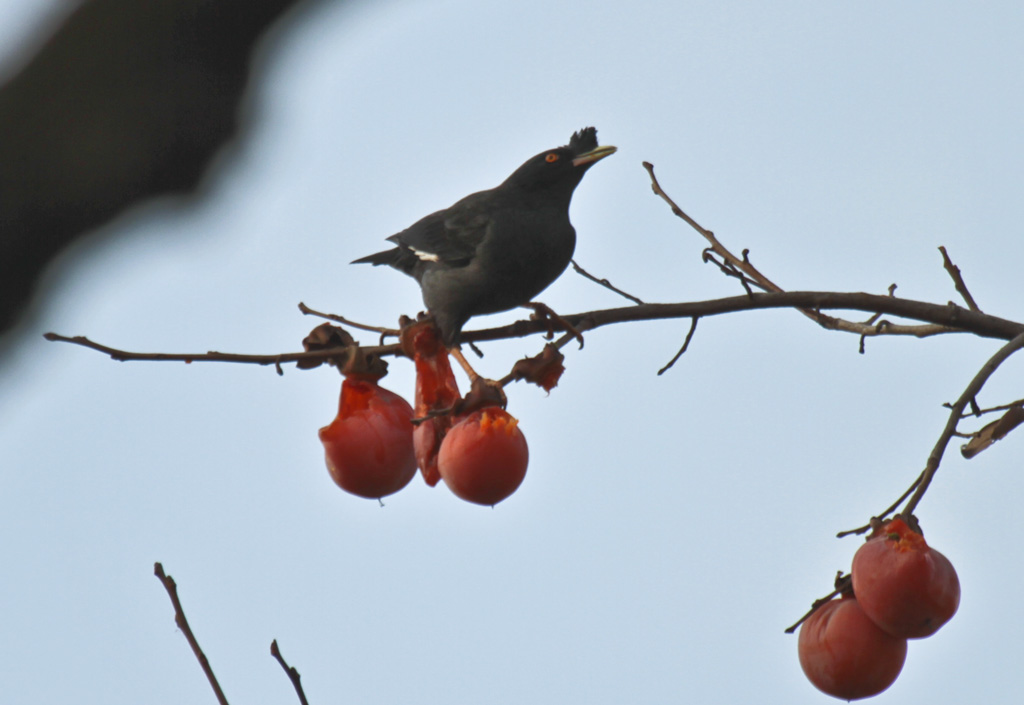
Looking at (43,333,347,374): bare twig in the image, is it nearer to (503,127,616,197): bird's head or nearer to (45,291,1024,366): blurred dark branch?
(45,291,1024,366): blurred dark branch

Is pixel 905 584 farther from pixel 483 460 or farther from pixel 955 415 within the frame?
pixel 483 460

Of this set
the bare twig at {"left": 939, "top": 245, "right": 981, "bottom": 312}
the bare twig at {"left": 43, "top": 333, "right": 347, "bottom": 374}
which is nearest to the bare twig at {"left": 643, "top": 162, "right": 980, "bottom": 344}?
the bare twig at {"left": 939, "top": 245, "right": 981, "bottom": 312}

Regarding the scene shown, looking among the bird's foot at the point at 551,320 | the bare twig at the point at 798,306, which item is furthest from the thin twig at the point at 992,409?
the bird's foot at the point at 551,320

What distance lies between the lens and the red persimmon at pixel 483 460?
3.38 meters

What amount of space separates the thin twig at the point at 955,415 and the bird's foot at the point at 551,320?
3.72 ft

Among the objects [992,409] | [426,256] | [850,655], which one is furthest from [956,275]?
[426,256]

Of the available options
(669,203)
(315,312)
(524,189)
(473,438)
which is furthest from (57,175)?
(524,189)

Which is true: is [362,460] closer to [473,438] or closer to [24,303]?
[473,438]

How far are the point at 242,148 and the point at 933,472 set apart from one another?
189 centimetres

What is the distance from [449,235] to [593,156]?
78 centimetres

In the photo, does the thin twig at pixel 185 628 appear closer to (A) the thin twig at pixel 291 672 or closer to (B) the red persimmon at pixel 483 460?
(A) the thin twig at pixel 291 672

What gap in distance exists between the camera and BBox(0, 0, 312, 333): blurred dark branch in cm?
162

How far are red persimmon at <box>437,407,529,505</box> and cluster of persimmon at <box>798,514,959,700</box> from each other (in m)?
0.93

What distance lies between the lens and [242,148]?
180 centimetres
